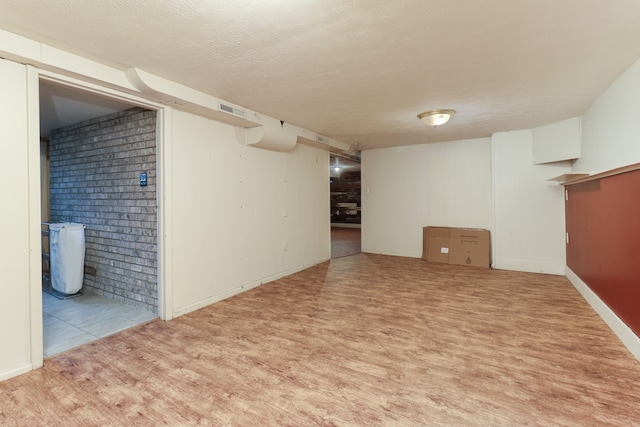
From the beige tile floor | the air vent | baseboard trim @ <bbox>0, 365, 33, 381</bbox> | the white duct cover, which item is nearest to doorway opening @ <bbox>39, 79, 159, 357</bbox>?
the beige tile floor

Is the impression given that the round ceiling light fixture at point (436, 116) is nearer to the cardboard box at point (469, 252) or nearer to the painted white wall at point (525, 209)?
the painted white wall at point (525, 209)

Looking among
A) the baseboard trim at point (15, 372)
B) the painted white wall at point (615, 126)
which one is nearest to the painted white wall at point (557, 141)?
the painted white wall at point (615, 126)

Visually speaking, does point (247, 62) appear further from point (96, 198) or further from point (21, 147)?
point (96, 198)

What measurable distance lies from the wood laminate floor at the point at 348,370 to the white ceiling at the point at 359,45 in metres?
2.21

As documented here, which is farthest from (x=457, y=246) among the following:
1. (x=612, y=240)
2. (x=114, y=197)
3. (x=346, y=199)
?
(x=346, y=199)

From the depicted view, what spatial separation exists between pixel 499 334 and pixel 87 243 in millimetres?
4659

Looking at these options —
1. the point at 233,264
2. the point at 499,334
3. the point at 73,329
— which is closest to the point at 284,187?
the point at 233,264

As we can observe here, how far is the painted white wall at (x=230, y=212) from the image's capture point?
3141 mm

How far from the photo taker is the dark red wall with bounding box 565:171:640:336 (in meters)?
2.31

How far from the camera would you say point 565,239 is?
4539mm

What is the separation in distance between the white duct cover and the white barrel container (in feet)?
7.38

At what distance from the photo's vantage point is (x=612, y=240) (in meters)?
2.73

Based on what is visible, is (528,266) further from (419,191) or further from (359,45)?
(359,45)

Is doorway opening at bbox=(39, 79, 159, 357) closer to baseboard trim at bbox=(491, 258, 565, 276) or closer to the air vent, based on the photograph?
the air vent
